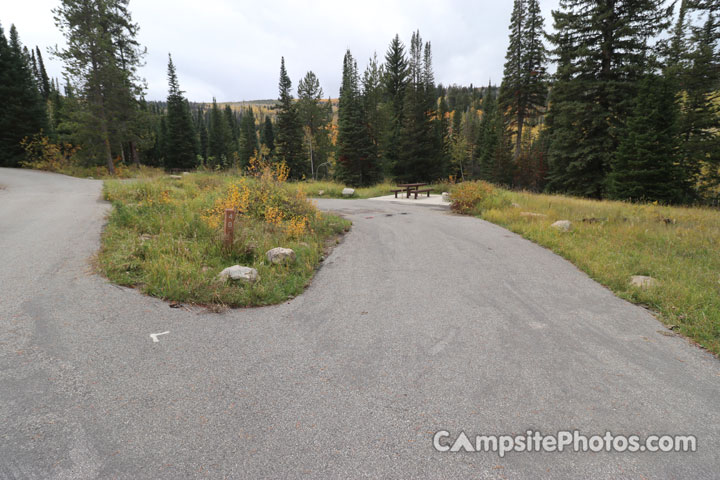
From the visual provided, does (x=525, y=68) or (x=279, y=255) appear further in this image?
(x=525, y=68)

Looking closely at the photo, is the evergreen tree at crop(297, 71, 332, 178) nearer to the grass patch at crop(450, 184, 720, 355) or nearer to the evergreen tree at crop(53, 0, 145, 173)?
the evergreen tree at crop(53, 0, 145, 173)

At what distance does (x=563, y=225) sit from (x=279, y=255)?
736 centimetres

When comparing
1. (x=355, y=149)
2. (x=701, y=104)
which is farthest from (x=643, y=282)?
(x=355, y=149)

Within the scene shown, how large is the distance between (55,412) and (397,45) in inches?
1595

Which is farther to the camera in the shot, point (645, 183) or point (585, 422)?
point (645, 183)

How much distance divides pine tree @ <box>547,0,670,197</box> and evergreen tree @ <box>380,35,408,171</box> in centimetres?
1511

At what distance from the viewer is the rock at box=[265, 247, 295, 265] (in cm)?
538

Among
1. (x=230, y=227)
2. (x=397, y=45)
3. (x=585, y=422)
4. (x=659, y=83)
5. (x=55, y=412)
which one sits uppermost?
(x=397, y=45)

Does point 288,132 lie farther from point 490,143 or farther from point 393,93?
point 490,143

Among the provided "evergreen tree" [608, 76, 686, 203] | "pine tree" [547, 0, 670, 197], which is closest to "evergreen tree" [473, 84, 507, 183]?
"pine tree" [547, 0, 670, 197]

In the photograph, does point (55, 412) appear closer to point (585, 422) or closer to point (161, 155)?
point (585, 422)

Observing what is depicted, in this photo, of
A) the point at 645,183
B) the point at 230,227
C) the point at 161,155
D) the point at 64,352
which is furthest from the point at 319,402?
the point at 161,155

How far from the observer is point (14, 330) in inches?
126

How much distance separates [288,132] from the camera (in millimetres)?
37625
